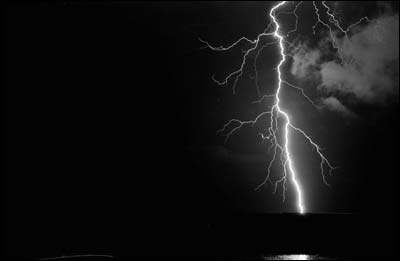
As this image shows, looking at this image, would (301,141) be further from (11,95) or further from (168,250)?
(11,95)

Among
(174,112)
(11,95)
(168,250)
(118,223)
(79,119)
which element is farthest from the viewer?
(174,112)

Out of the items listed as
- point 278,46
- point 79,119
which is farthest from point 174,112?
point 278,46

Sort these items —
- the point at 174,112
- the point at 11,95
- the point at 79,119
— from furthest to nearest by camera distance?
the point at 174,112, the point at 79,119, the point at 11,95

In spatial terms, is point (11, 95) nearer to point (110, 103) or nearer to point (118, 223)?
point (110, 103)

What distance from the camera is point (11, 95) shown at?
7.28 metres

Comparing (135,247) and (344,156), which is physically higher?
(344,156)

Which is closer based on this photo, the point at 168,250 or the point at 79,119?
the point at 168,250

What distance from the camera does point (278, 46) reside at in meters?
7.50

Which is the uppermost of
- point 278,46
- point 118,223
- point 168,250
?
point 278,46

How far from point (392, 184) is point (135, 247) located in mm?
5014

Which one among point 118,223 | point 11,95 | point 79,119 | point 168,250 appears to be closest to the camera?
point 168,250

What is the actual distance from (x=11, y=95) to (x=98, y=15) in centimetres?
189

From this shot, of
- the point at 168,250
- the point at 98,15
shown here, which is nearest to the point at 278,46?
the point at 98,15

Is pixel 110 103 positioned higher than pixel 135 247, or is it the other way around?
pixel 110 103
